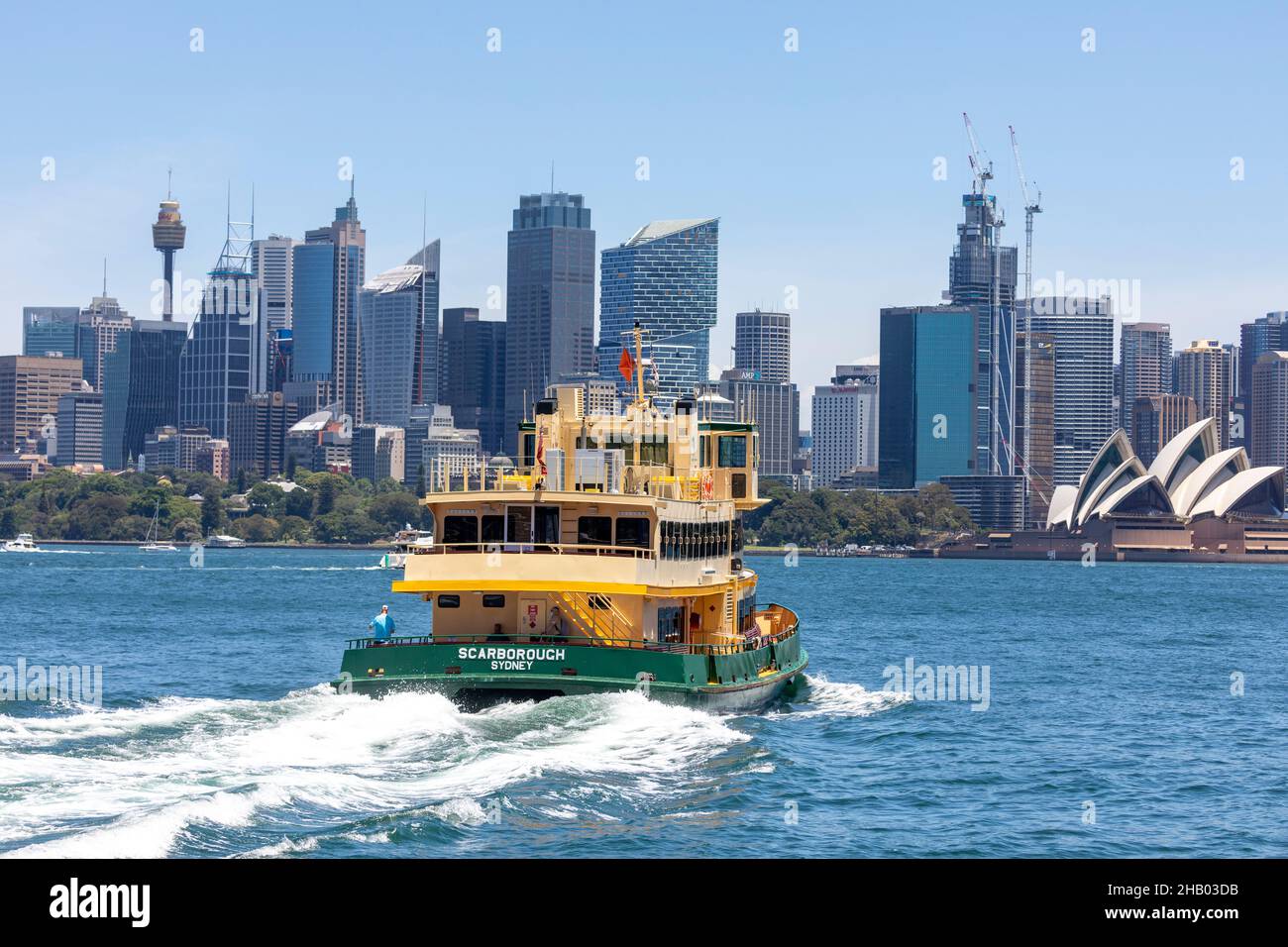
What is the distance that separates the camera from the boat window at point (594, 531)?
36.6 meters

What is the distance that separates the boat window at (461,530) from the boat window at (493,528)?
0.16 m

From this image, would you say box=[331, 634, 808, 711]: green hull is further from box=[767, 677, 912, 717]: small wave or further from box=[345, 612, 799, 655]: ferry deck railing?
box=[767, 677, 912, 717]: small wave

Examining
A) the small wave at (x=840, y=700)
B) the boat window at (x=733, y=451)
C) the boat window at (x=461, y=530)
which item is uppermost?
the boat window at (x=733, y=451)

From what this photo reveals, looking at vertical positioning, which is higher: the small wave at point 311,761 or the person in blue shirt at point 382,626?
the person in blue shirt at point 382,626

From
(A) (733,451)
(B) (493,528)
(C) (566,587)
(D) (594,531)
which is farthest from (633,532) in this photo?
(A) (733,451)

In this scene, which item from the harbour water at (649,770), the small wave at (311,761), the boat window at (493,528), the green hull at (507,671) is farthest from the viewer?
the boat window at (493,528)

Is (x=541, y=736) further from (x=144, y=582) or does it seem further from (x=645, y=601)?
(x=144, y=582)

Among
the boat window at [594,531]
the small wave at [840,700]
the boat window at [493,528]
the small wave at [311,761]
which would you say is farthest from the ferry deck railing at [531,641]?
the small wave at [840,700]

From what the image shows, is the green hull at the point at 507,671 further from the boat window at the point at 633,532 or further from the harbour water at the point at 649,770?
the boat window at the point at 633,532

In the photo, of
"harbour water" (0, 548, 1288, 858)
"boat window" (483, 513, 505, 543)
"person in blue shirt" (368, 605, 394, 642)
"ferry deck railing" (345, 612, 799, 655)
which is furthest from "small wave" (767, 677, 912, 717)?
"person in blue shirt" (368, 605, 394, 642)

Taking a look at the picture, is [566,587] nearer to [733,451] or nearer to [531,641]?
[531,641]

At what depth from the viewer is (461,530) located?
3662cm

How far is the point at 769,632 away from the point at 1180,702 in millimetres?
11571

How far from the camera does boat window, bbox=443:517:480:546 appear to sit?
36.5 meters
